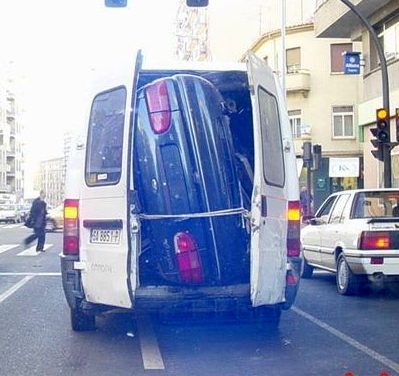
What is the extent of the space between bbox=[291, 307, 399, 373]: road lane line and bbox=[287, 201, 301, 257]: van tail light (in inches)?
40.9

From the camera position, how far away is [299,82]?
1581 inches

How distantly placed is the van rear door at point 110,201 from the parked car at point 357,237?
4628mm

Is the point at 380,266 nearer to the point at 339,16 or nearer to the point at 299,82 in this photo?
the point at 339,16

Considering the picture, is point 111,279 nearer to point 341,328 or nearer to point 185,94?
point 185,94

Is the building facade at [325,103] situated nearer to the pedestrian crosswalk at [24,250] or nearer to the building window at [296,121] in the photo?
the building window at [296,121]

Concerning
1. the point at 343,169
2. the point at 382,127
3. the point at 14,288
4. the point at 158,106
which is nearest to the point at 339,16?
the point at 382,127

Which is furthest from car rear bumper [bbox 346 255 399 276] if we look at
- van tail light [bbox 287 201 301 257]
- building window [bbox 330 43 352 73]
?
building window [bbox 330 43 352 73]

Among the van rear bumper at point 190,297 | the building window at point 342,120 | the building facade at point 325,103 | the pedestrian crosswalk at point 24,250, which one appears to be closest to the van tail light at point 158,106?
the van rear bumper at point 190,297

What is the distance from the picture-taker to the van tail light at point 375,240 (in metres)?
10.7

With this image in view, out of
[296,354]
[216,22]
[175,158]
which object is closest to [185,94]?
[175,158]

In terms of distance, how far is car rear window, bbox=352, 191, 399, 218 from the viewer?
11383 mm

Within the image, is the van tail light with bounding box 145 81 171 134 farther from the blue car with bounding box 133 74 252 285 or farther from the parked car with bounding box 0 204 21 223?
the parked car with bounding box 0 204 21 223

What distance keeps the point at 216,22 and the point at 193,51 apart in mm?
13548

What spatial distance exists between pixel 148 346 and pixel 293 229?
1756mm
